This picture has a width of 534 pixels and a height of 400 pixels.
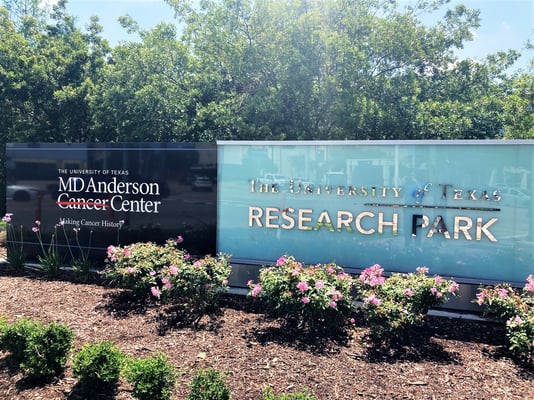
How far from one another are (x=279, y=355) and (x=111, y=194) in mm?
4142

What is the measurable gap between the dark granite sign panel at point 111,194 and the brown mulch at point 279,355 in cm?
142

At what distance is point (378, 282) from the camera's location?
16.3 feet

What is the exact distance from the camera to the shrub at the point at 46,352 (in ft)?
12.7

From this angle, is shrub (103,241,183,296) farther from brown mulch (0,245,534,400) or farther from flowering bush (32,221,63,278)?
flowering bush (32,221,63,278)

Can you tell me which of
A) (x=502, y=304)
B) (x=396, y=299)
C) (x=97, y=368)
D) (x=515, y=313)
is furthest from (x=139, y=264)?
(x=515, y=313)

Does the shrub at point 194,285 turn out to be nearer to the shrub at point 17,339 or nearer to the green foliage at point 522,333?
the shrub at point 17,339

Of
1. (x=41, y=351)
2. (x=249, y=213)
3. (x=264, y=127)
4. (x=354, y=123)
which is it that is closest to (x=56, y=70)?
(x=264, y=127)

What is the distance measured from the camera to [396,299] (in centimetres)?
481

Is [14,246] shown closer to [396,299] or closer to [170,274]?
[170,274]

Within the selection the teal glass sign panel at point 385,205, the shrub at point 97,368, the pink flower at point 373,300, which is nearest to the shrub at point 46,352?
the shrub at point 97,368

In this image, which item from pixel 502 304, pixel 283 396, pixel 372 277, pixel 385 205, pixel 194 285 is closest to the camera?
pixel 283 396

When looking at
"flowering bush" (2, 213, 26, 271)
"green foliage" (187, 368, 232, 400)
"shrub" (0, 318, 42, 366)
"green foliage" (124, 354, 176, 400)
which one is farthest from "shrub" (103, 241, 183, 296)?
"green foliage" (187, 368, 232, 400)

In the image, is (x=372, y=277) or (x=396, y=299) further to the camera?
(x=372, y=277)

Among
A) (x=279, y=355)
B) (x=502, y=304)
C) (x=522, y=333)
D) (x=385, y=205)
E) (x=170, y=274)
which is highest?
(x=385, y=205)
